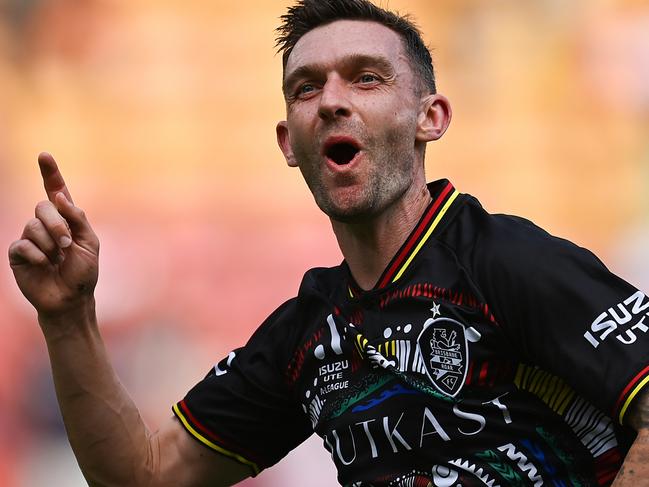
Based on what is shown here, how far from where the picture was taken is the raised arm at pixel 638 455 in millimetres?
2148

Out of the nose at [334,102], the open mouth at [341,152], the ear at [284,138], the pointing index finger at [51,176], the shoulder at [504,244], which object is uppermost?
the ear at [284,138]

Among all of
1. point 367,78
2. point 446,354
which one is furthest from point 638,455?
point 367,78

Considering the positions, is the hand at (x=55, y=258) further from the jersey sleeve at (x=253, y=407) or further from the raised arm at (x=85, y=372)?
the jersey sleeve at (x=253, y=407)

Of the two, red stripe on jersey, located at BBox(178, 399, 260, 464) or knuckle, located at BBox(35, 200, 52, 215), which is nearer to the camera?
knuckle, located at BBox(35, 200, 52, 215)

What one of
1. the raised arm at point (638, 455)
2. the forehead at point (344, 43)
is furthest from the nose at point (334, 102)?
the raised arm at point (638, 455)

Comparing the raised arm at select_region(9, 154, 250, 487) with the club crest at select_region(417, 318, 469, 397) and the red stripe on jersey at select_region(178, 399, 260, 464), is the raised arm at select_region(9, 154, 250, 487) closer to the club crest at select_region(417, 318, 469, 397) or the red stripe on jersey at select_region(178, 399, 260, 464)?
the red stripe on jersey at select_region(178, 399, 260, 464)

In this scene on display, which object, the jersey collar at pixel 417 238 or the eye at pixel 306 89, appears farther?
the eye at pixel 306 89

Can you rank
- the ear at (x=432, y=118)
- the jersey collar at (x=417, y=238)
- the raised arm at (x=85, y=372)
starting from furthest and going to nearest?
the ear at (x=432, y=118)
the jersey collar at (x=417, y=238)
the raised arm at (x=85, y=372)

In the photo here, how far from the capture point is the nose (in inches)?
105

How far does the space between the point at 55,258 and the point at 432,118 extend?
1.04 m

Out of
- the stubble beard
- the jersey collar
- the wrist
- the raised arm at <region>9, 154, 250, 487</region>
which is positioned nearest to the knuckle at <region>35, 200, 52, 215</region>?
the raised arm at <region>9, 154, 250, 487</region>

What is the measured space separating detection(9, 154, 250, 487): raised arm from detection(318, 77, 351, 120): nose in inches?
25.4

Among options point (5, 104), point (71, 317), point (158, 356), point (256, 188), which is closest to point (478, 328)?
point (71, 317)

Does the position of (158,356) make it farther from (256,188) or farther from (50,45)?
(50,45)
